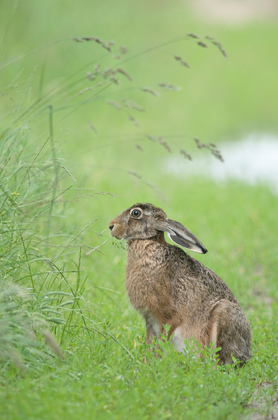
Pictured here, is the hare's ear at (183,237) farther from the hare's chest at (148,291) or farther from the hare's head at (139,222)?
the hare's chest at (148,291)

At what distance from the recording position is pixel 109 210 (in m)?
8.77

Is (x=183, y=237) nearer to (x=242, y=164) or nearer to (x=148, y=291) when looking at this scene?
(x=148, y=291)

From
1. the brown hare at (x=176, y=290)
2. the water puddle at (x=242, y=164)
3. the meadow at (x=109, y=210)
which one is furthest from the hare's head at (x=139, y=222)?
the water puddle at (x=242, y=164)

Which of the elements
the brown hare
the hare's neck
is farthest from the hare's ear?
the hare's neck

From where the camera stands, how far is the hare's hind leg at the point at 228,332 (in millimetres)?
4371

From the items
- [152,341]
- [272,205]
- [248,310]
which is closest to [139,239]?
[152,341]

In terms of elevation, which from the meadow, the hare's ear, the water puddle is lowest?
the water puddle

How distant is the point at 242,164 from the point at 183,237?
25.0 feet

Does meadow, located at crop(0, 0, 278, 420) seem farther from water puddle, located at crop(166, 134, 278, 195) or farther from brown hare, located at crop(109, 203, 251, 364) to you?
water puddle, located at crop(166, 134, 278, 195)

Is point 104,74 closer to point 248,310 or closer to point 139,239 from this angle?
point 139,239

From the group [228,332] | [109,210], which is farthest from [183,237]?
[109,210]

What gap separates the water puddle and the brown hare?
19.2ft

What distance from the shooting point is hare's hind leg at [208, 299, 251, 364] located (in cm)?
437

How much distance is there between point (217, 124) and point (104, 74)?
1040 cm
